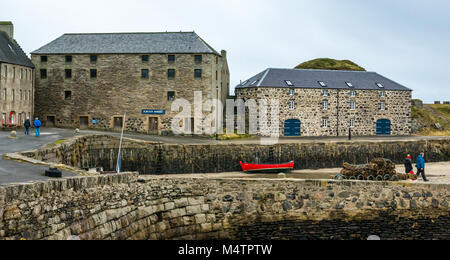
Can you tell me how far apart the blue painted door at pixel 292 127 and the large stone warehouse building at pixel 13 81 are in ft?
68.8

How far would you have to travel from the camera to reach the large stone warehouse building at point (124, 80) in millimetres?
38938

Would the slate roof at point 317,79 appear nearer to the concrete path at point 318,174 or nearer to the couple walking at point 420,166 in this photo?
the concrete path at point 318,174

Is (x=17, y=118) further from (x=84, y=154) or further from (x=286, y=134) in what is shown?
(x=286, y=134)

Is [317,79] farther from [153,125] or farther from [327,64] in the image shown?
[327,64]

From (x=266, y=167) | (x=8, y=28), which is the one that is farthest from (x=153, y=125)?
(x=8, y=28)

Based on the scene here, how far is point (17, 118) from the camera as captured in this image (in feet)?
122

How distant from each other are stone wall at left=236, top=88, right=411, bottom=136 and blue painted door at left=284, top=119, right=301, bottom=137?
32 centimetres

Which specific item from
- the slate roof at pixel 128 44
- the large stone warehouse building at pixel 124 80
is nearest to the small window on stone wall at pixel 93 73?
the large stone warehouse building at pixel 124 80

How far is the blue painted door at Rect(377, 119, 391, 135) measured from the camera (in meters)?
46.2

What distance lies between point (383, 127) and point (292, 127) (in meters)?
9.35

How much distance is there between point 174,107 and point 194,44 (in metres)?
5.36

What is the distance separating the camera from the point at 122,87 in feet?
129

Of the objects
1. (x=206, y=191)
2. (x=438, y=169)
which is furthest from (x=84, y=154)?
(x=438, y=169)

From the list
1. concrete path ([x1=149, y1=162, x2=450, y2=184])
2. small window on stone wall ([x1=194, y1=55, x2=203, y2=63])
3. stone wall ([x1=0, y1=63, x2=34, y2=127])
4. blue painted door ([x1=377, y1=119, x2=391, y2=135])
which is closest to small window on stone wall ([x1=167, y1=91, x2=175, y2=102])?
small window on stone wall ([x1=194, y1=55, x2=203, y2=63])
